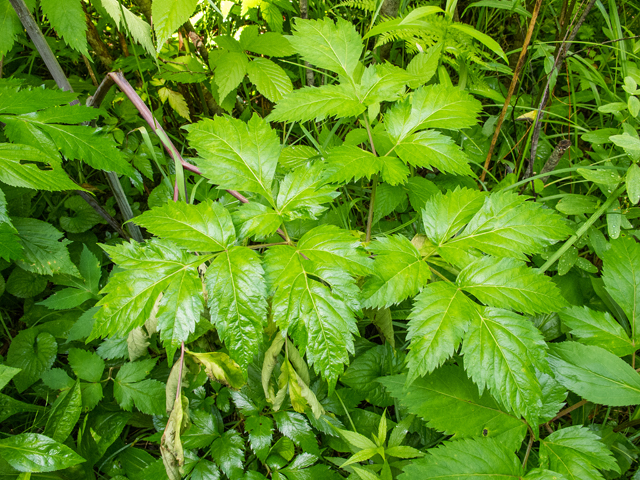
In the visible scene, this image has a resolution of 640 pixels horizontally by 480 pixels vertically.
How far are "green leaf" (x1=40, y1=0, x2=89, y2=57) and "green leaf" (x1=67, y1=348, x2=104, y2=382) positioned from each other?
1248 millimetres

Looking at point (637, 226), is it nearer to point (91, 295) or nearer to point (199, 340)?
point (199, 340)

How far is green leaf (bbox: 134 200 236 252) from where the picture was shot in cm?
109

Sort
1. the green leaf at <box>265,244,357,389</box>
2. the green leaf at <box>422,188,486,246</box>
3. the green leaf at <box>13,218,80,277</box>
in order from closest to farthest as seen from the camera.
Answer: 1. the green leaf at <box>265,244,357,389</box>
2. the green leaf at <box>422,188,486,246</box>
3. the green leaf at <box>13,218,80,277</box>

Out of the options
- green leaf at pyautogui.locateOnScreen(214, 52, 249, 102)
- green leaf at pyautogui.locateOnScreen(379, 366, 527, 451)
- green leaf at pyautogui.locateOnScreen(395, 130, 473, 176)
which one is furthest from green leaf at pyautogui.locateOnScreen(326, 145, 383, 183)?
green leaf at pyautogui.locateOnScreen(214, 52, 249, 102)

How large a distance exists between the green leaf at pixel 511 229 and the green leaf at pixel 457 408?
481mm

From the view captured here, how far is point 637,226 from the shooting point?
6.08ft

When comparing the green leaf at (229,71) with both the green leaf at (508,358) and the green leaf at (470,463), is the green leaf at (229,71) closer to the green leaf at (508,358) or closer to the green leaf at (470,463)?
the green leaf at (508,358)

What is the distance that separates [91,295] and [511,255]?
1.77 m

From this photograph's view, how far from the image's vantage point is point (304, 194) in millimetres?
1186

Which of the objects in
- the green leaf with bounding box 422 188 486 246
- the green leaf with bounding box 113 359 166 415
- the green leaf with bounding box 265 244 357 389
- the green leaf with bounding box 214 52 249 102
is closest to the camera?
the green leaf with bounding box 265 244 357 389

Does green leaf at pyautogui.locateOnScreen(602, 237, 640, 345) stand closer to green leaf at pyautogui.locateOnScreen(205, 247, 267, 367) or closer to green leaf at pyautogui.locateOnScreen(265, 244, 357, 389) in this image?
green leaf at pyautogui.locateOnScreen(265, 244, 357, 389)

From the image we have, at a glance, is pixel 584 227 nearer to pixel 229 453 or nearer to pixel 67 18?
pixel 229 453

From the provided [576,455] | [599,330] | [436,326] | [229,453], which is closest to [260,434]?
[229,453]

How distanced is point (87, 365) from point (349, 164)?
4.71 ft
